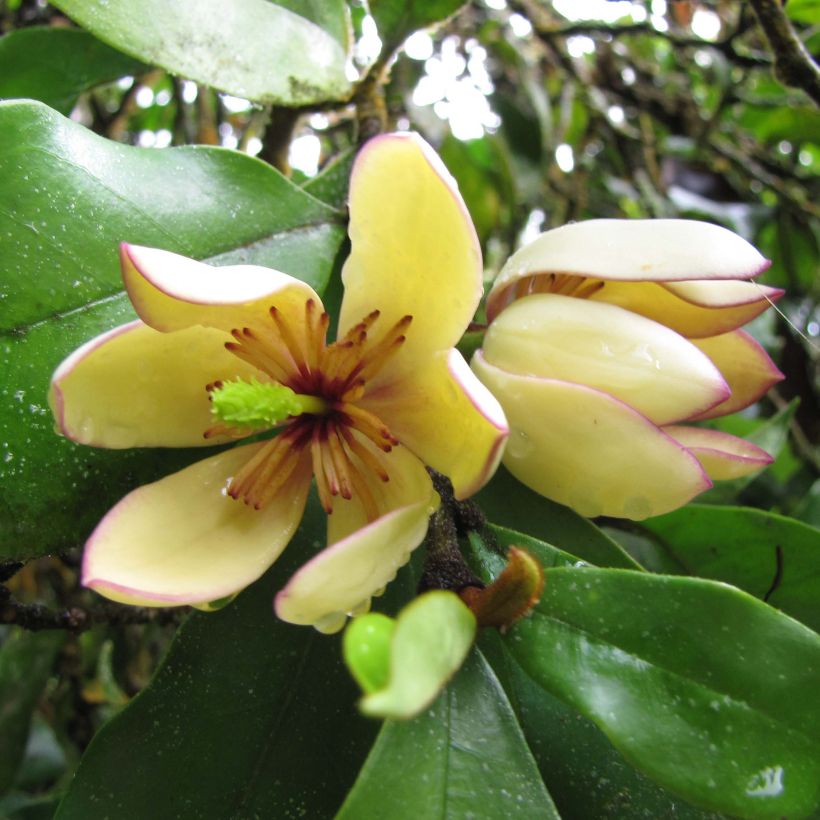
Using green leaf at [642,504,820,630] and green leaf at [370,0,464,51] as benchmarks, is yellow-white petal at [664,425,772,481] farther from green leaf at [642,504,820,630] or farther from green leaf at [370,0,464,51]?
green leaf at [370,0,464,51]

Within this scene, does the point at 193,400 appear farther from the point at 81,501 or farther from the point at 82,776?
the point at 82,776

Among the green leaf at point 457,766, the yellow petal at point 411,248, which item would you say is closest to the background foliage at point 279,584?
the green leaf at point 457,766

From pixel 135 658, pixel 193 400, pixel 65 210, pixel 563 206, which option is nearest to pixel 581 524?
pixel 193 400

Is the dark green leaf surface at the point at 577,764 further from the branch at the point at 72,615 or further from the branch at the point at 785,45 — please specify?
the branch at the point at 785,45

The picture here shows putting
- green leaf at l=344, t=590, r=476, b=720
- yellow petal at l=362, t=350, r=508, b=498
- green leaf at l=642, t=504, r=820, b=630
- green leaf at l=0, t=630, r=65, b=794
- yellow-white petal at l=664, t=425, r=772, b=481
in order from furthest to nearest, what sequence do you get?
1. green leaf at l=0, t=630, r=65, b=794
2. green leaf at l=642, t=504, r=820, b=630
3. yellow-white petal at l=664, t=425, r=772, b=481
4. yellow petal at l=362, t=350, r=508, b=498
5. green leaf at l=344, t=590, r=476, b=720

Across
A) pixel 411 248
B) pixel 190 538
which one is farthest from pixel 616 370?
pixel 190 538

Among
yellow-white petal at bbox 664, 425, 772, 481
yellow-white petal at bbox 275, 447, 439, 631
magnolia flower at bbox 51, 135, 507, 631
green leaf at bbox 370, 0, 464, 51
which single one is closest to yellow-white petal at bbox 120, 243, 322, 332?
magnolia flower at bbox 51, 135, 507, 631

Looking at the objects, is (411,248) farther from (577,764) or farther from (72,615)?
(72,615)
